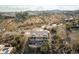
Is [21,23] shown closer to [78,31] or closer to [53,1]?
[53,1]

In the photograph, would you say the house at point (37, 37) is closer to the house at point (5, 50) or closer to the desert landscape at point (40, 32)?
the desert landscape at point (40, 32)

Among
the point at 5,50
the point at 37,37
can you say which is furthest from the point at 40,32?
the point at 5,50

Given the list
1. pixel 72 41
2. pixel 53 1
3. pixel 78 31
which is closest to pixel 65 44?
pixel 72 41

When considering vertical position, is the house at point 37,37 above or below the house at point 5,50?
above

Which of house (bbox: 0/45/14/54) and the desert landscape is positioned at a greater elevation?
the desert landscape

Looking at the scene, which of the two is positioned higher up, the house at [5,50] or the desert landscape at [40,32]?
the desert landscape at [40,32]

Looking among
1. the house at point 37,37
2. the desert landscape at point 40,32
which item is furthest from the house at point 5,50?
the house at point 37,37

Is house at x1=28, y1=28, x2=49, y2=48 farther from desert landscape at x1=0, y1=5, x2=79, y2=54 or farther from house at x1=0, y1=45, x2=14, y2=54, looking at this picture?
house at x1=0, y1=45, x2=14, y2=54

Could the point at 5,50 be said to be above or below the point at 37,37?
below

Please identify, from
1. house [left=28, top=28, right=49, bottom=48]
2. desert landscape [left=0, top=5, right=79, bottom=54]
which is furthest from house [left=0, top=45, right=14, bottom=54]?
house [left=28, top=28, right=49, bottom=48]

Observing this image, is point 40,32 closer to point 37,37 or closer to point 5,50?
point 37,37

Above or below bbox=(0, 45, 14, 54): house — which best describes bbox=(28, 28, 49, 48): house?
above
